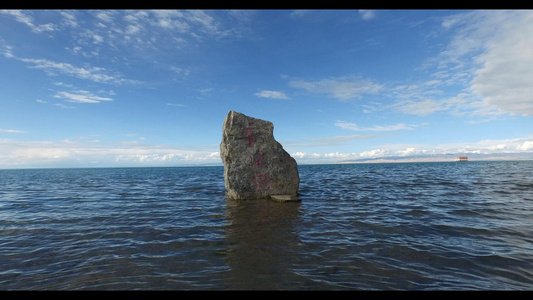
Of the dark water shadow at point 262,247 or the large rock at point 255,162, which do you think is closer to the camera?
the dark water shadow at point 262,247

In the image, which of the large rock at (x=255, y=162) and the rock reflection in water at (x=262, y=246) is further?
the large rock at (x=255, y=162)

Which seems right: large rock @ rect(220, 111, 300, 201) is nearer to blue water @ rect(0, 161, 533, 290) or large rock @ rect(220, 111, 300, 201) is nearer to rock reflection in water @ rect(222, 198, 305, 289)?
rock reflection in water @ rect(222, 198, 305, 289)

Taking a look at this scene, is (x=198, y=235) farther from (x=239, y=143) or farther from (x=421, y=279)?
(x=239, y=143)

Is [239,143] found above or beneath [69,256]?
above

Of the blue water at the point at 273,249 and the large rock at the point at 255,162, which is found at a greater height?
the large rock at the point at 255,162

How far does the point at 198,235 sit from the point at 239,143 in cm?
1013

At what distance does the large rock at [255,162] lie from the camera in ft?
60.7

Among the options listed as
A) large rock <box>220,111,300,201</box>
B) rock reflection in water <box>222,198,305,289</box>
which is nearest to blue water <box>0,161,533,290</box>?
rock reflection in water <box>222,198,305,289</box>

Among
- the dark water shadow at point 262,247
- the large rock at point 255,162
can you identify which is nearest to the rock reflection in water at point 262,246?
the dark water shadow at point 262,247

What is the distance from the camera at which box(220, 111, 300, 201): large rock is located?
1850 centimetres

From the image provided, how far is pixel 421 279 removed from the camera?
5.83 m

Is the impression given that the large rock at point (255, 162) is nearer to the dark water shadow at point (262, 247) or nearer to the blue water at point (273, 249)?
the dark water shadow at point (262, 247)
